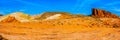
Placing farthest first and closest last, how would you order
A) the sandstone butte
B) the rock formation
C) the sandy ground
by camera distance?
the rock formation < the sandstone butte < the sandy ground

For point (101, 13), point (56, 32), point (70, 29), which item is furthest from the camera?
point (101, 13)

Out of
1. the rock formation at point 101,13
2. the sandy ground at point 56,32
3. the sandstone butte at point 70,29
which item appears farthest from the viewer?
the rock formation at point 101,13

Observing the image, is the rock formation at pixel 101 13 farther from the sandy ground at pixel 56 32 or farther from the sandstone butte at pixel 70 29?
the sandy ground at pixel 56 32

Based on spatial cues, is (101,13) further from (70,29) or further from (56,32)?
(56,32)

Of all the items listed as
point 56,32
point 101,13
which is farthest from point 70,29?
point 101,13

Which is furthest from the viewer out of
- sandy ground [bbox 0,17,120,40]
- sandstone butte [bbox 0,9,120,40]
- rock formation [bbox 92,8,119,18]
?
rock formation [bbox 92,8,119,18]

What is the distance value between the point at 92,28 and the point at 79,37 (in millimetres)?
4058

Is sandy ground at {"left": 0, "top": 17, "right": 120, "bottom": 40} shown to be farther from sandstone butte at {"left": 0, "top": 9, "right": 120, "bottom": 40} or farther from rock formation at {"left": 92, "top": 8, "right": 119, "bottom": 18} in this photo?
rock formation at {"left": 92, "top": 8, "right": 119, "bottom": 18}

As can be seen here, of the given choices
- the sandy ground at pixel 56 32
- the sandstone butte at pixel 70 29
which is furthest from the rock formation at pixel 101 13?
the sandy ground at pixel 56 32

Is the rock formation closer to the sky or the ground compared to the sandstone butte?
closer to the sky

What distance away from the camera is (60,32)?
68.0ft

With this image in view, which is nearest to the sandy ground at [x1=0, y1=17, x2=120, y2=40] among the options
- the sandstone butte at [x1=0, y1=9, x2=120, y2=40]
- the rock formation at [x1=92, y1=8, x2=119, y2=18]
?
the sandstone butte at [x1=0, y1=9, x2=120, y2=40]

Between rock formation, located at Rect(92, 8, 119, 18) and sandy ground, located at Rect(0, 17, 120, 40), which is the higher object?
rock formation, located at Rect(92, 8, 119, 18)

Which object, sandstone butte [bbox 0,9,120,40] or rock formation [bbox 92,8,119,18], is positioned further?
rock formation [bbox 92,8,119,18]
